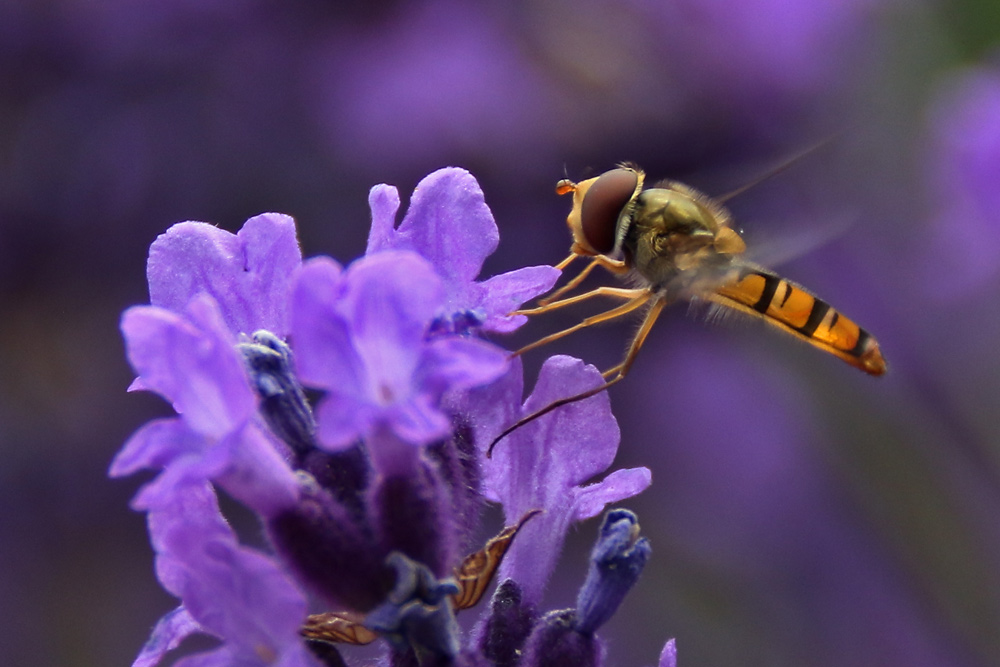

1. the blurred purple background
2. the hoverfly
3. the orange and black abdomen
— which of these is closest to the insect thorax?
the hoverfly

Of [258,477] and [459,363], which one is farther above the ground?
[459,363]

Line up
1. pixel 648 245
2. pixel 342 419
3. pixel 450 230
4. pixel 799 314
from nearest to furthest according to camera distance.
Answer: pixel 342 419, pixel 450 230, pixel 648 245, pixel 799 314

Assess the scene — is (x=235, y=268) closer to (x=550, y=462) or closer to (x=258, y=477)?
(x=258, y=477)

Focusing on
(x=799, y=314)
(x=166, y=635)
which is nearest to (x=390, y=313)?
(x=166, y=635)

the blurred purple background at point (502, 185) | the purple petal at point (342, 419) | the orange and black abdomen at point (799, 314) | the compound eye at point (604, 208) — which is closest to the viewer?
the purple petal at point (342, 419)

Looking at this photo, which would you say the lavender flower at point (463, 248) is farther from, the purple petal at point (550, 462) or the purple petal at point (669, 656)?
the purple petal at point (669, 656)

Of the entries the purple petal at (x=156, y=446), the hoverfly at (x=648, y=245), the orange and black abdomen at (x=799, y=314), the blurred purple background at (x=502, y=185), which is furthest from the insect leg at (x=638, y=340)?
the blurred purple background at (x=502, y=185)

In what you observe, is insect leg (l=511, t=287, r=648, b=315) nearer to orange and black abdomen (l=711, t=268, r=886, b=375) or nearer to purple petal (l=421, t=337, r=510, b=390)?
orange and black abdomen (l=711, t=268, r=886, b=375)
